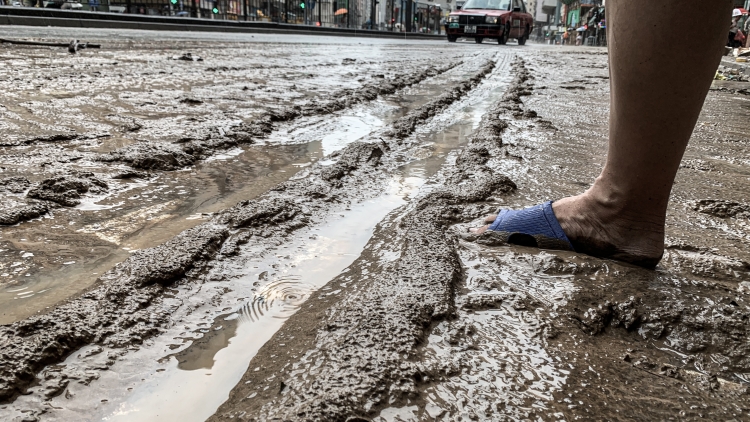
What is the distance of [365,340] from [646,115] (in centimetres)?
89

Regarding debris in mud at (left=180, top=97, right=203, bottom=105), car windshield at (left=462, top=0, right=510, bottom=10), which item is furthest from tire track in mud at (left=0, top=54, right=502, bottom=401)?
car windshield at (left=462, top=0, right=510, bottom=10)

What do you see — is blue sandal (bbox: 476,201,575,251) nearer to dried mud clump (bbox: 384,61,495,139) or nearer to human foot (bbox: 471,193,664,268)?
human foot (bbox: 471,193,664,268)

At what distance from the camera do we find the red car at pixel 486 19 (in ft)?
56.4

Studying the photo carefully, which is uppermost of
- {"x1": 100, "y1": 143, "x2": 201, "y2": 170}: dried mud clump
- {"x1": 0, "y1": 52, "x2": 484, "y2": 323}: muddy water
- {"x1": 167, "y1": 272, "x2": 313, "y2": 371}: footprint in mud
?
{"x1": 100, "y1": 143, "x2": 201, "y2": 170}: dried mud clump

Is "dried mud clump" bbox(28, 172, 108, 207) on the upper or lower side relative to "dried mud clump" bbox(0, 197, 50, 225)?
upper

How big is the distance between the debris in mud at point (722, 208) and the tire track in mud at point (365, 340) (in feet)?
3.36

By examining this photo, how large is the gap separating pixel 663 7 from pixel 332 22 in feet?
106

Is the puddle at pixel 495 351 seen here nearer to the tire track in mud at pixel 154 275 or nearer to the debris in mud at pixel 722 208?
the tire track in mud at pixel 154 275

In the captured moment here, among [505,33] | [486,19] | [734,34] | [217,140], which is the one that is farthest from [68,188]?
[734,34]

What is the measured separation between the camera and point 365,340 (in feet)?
3.35

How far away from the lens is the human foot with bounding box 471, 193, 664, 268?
1.36 meters

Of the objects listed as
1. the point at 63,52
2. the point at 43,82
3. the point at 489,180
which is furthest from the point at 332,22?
the point at 489,180

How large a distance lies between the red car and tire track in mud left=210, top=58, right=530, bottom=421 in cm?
1724

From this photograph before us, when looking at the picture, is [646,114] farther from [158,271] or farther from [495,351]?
[158,271]
